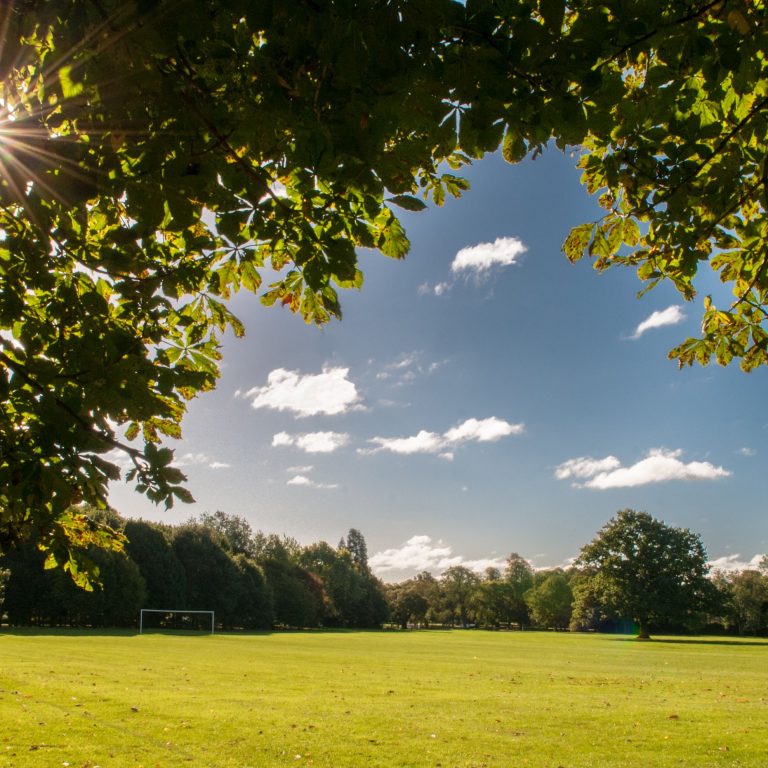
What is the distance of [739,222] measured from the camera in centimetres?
400

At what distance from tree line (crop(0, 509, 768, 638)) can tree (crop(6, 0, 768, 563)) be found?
114 feet

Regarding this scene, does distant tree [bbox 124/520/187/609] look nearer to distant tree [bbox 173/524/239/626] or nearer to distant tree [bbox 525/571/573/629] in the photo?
distant tree [bbox 173/524/239/626]

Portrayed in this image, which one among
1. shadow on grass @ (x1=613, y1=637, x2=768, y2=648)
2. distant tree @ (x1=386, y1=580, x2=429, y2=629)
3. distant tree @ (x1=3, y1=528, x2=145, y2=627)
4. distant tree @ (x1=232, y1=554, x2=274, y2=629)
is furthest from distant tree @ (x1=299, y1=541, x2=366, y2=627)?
shadow on grass @ (x1=613, y1=637, x2=768, y2=648)

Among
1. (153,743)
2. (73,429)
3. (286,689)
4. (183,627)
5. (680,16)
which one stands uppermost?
(680,16)

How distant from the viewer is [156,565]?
190 feet

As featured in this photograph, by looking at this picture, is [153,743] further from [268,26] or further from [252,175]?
[268,26]

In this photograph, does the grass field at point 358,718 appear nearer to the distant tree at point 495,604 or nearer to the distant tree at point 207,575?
the distant tree at point 207,575

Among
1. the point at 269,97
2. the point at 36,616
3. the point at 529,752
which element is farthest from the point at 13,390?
the point at 36,616

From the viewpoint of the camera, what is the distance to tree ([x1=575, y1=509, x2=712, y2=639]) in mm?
57781

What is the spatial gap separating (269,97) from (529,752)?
9.83 metres

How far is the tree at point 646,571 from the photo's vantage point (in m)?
57.8

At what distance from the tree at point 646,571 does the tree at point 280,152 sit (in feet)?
202

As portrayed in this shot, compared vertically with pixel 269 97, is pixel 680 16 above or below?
above

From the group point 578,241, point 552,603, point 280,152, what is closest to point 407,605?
point 552,603
